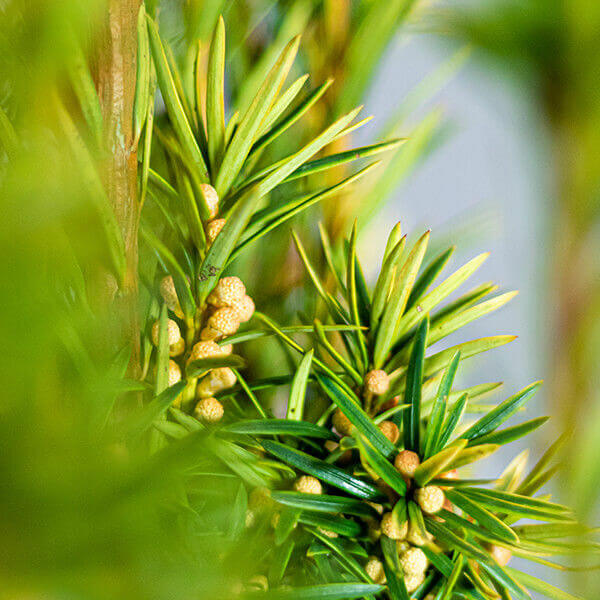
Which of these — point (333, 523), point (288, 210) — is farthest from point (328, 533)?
point (288, 210)

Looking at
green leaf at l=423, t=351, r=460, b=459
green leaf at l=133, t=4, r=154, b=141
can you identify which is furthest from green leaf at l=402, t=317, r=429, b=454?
green leaf at l=133, t=4, r=154, b=141

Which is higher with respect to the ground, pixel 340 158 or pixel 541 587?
pixel 340 158

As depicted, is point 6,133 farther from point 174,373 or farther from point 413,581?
point 413,581

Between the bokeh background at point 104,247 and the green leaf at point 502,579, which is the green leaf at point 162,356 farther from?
the green leaf at point 502,579

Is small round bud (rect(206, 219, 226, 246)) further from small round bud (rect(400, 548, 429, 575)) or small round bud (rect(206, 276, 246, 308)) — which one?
small round bud (rect(400, 548, 429, 575))

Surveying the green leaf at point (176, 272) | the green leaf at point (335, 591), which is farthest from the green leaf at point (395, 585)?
the green leaf at point (176, 272)
